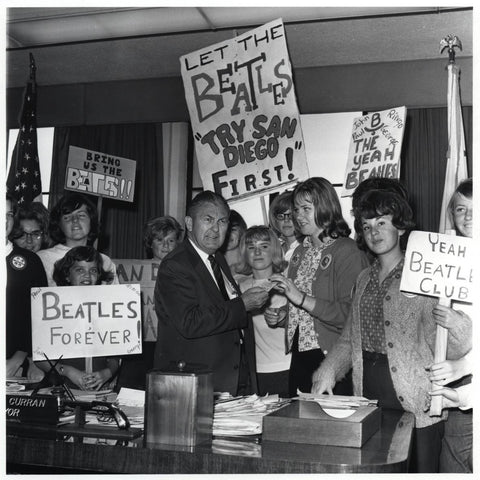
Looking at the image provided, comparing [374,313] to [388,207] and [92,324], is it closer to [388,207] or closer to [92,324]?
[388,207]

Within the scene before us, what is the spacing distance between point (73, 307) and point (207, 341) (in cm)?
62

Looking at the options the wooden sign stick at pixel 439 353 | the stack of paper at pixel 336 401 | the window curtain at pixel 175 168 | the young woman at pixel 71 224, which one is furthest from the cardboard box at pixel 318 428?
Answer: the window curtain at pixel 175 168

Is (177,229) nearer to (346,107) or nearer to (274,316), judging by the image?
(274,316)

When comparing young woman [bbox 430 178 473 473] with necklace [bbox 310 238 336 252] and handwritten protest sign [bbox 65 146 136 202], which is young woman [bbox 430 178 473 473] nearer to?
necklace [bbox 310 238 336 252]

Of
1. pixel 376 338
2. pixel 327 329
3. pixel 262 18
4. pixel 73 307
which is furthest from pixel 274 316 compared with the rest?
pixel 262 18

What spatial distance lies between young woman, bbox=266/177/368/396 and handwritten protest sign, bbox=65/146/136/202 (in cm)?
191

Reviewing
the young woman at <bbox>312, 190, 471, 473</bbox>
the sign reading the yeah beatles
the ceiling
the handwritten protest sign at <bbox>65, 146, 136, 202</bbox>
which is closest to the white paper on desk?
the young woman at <bbox>312, 190, 471, 473</bbox>

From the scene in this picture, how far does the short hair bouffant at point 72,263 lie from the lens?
3.40 metres

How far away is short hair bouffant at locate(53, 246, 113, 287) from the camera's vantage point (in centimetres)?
340

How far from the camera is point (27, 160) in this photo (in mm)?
5242

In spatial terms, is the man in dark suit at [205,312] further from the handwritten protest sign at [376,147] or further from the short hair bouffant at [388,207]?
the handwritten protest sign at [376,147]

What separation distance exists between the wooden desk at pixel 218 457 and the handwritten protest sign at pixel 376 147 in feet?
10.1
